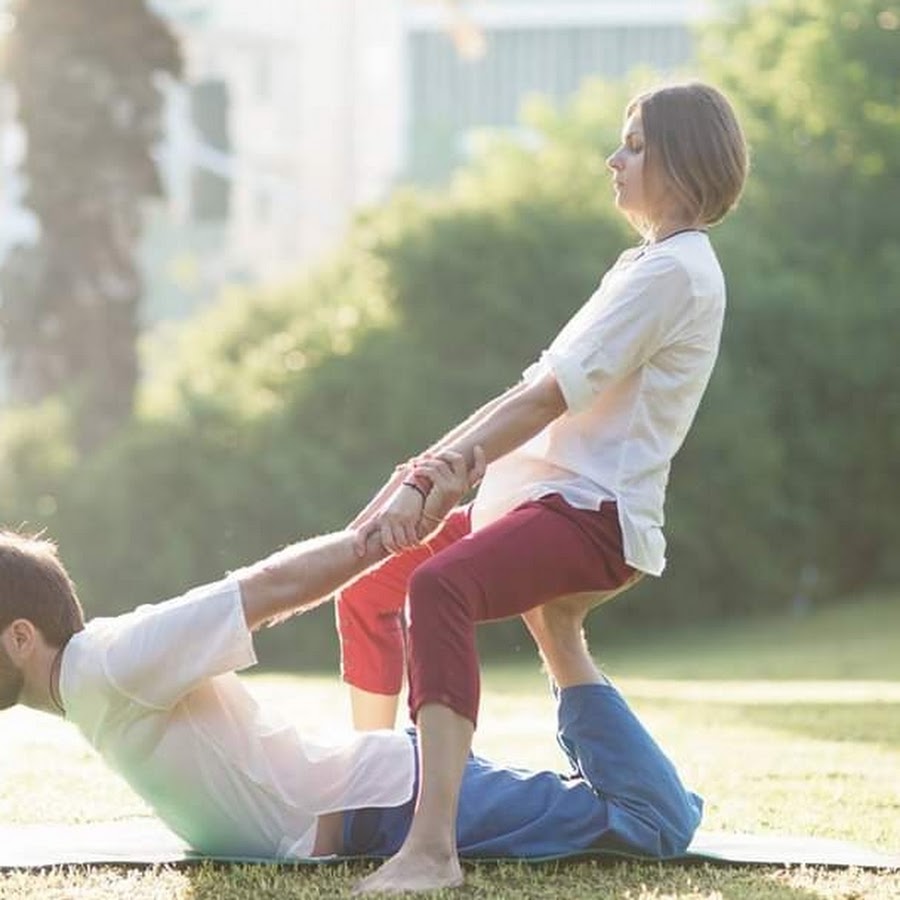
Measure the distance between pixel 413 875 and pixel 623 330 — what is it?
1.12 m

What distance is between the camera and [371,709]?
15.5ft

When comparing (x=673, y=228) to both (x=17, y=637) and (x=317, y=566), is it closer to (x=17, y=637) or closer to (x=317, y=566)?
(x=317, y=566)

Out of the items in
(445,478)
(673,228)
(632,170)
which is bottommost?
(445,478)

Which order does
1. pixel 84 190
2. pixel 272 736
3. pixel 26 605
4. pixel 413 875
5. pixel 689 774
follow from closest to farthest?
pixel 413 875 < pixel 26 605 < pixel 272 736 < pixel 689 774 < pixel 84 190

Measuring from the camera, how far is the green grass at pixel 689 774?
4.05 m

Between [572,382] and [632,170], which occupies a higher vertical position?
[632,170]

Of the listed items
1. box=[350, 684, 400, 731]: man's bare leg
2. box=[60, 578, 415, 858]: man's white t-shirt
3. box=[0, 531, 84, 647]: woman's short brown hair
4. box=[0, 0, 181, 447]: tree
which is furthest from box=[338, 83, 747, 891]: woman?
box=[0, 0, 181, 447]: tree

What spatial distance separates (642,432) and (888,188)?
1736 centimetres

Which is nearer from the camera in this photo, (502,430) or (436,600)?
(436,600)

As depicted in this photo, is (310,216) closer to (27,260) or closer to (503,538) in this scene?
(27,260)

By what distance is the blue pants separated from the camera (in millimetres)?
4273

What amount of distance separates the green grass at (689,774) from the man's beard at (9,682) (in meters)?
0.34

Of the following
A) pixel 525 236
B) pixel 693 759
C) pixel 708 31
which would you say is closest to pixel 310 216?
pixel 708 31

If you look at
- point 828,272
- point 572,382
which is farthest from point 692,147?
point 828,272
